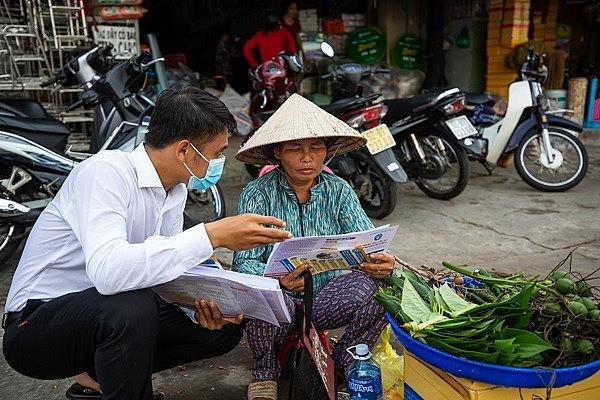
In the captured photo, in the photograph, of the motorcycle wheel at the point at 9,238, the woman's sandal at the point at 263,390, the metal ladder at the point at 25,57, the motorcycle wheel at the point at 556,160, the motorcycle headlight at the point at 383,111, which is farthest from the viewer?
the motorcycle wheel at the point at 556,160

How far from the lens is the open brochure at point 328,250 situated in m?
1.76

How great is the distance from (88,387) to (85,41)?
13.2 feet

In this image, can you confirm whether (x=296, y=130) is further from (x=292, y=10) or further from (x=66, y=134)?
(x=292, y=10)

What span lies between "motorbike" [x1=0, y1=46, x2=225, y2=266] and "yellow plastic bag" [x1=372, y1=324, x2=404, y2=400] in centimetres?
191

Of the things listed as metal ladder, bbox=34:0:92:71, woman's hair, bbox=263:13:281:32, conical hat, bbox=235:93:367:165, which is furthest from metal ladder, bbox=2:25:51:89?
conical hat, bbox=235:93:367:165

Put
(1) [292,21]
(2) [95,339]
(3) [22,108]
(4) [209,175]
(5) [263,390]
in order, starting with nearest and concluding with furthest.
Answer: (2) [95,339] → (4) [209,175] → (5) [263,390] → (3) [22,108] → (1) [292,21]

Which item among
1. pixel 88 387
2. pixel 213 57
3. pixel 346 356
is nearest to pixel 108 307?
pixel 88 387

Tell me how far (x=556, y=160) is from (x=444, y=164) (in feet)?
3.80

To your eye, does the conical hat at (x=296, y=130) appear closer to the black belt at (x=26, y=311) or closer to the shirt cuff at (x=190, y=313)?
the shirt cuff at (x=190, y=313)

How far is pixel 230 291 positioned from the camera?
171 cm

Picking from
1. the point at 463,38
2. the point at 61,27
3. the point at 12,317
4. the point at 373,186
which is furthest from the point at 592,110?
the point at 12,317

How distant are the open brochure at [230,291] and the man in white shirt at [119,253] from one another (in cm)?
5

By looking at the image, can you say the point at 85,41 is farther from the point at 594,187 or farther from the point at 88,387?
the point at 594,187

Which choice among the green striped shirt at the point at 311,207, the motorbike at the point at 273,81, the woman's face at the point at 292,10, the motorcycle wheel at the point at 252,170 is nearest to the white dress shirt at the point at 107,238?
the green striped shirt at the point at 311,207
